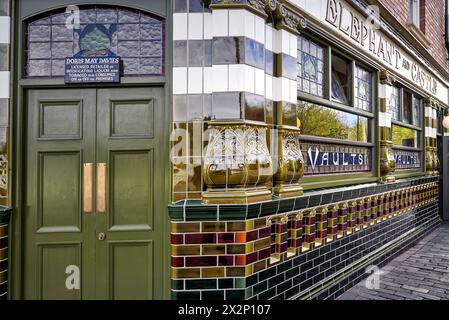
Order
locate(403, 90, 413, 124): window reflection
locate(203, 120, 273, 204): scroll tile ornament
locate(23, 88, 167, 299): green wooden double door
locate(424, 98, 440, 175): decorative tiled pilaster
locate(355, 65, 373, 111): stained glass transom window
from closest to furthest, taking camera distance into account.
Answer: locate(203, 120, 273, 204): scroll tile ornament → locate(23, 88, 167, 299): green wooden double door → locate(355, 65, 373, 111): stained glass transom window → locate(403, 90, 413, 124): window reflection → locate(424, 98, 440, 175): decorative tiled pilaster

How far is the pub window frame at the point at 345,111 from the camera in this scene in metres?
3.92

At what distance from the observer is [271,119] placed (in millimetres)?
3266

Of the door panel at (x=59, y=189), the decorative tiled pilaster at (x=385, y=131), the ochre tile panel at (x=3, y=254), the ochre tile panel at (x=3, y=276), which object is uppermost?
the decorative tiled pilaster at (x=385, y=131)

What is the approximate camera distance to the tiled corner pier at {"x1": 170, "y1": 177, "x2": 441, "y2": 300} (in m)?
2.91

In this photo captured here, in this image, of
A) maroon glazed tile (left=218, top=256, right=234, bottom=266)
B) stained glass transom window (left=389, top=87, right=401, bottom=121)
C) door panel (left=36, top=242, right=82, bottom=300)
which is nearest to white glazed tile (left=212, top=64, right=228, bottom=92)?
maroon glazed tile (left=218, top=256, right=234, bottom=266)

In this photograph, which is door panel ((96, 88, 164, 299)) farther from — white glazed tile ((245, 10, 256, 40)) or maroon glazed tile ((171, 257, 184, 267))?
white glazed tile ((245, 10, 256, 40))

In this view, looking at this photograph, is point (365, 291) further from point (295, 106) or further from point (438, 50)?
point (438, 50)

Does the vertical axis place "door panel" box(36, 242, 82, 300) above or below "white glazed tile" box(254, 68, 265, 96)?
below

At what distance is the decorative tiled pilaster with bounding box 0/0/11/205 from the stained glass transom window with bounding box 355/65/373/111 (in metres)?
4.51

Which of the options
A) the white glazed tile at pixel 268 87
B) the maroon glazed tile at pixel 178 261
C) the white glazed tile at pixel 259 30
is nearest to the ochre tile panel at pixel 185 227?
the maroon glazed tile at pixel 178 261

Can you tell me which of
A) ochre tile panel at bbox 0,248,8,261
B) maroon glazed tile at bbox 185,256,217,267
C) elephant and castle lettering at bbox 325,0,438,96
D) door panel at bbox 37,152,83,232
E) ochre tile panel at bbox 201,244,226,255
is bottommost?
maroon glazed tile at bbox 185,256,217,267

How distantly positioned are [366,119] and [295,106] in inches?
88.6

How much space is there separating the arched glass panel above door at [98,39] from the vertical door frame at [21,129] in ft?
0.23

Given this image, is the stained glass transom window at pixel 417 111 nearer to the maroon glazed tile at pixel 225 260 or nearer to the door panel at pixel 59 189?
the maroon glazed tile at pixel 225 260
